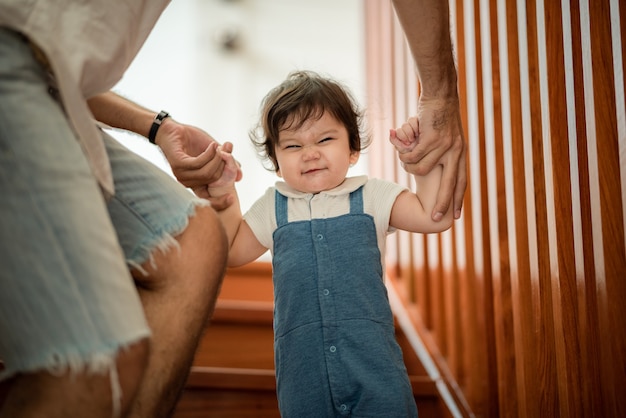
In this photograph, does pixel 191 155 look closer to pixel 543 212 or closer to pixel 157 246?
pixel 157 246

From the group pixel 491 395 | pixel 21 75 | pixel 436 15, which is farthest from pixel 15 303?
pixel 491 395

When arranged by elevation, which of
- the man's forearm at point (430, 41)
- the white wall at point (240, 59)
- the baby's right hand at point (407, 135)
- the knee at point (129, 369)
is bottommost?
the knee at point (129, 369)

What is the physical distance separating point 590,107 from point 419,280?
1.14m

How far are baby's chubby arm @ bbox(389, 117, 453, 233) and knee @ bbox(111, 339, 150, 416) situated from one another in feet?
2.15

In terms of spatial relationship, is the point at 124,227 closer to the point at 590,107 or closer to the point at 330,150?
the point at 330,150

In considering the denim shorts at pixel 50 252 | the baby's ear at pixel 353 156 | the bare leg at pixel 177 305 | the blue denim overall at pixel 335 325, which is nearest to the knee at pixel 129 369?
the denim shorts at pixel 50 252

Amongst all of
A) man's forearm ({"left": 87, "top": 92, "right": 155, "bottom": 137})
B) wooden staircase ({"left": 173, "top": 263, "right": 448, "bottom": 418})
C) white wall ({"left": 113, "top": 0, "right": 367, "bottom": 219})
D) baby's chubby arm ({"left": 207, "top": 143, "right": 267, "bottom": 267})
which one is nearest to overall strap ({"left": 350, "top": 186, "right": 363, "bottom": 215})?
baby's chubby arm ({"left": 207, "top": 143, "right": 267, "bottom": 267})

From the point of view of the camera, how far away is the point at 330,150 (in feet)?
4.67

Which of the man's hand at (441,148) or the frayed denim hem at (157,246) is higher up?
the man's hand at (441,148)

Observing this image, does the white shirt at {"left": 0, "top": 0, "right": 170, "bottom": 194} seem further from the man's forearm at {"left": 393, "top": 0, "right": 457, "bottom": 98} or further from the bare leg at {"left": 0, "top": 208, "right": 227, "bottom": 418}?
the man's forearm at {"left": 393, "top": 0, "right": 457, "bottom": 98}

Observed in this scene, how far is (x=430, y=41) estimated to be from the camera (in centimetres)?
133

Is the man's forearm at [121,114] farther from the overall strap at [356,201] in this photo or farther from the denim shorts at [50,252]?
the denim shorts at [50,252]

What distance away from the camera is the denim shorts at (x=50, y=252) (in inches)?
32.4

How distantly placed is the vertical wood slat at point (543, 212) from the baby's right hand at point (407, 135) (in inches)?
9.1
